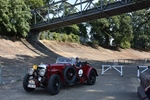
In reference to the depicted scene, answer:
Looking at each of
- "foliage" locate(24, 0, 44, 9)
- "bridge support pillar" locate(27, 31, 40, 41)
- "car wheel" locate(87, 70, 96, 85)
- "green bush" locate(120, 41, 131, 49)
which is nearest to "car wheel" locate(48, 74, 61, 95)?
"car wheel" locate(87, 70, 96, 85)

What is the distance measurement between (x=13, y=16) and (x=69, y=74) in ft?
67.9

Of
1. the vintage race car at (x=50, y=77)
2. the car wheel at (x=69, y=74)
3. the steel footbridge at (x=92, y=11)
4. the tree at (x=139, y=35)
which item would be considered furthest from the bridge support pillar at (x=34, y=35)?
the tree at (x=139, y=35)

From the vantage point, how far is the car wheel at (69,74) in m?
9.21

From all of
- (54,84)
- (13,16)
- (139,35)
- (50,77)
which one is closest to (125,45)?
(139,35)

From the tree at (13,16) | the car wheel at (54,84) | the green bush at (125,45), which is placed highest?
the tree at (13,16)

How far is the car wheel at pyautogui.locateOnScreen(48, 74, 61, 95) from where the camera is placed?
27.2 feet

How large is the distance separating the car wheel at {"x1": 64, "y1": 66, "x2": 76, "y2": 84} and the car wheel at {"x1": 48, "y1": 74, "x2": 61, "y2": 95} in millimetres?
529

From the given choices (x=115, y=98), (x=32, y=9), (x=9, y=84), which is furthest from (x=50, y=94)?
(x=32, y=9)

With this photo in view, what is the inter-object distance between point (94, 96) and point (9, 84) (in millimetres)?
4568

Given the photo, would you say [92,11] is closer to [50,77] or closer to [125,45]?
[50,77]

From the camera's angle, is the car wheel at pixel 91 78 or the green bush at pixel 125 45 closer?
the car wheel at pixel 91 78

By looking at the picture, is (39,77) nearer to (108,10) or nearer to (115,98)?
(115,98)

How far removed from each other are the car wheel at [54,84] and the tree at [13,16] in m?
19.9

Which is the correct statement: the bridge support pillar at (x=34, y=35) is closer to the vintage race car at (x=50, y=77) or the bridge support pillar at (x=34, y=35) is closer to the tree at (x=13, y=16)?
the tree at (x=13, y=16)
